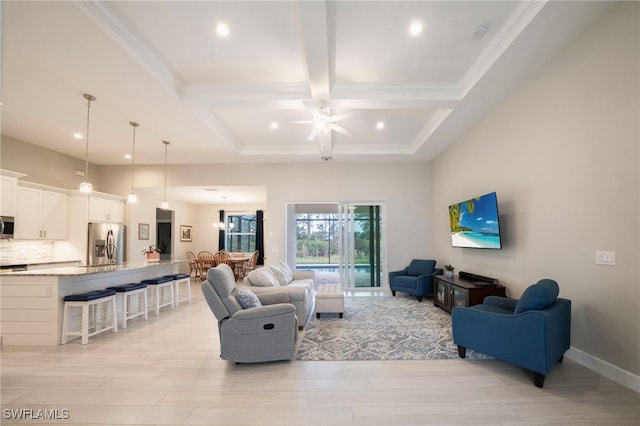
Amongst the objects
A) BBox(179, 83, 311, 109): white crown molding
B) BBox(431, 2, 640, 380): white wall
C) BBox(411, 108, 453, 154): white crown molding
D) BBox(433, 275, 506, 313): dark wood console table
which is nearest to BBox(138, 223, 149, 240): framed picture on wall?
BBox(179, 83, 311, 109): white crown molding

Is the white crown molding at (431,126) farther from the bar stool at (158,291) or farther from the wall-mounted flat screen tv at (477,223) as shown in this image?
the bar stool at (158,291)

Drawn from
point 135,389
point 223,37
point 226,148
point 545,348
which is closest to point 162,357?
point 135,389

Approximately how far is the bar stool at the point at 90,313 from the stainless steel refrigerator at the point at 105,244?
2.43 m

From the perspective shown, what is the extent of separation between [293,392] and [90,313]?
3.54 m

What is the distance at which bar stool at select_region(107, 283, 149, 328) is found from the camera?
452cm

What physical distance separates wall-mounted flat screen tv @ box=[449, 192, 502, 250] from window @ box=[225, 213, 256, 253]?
7.99 m

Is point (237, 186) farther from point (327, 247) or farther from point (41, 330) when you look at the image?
point (327, 247)

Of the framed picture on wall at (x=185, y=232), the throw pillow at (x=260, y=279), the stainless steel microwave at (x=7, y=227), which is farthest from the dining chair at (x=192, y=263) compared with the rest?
the throw pillow at (x=260, y=279)

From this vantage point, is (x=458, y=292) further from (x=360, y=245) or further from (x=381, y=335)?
(x=360, y=245)

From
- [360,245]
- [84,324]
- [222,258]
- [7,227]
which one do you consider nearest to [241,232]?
[222,258]

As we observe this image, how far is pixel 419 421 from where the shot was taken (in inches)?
87.0

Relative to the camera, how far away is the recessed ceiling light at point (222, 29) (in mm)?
2977

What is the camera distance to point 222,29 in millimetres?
3021

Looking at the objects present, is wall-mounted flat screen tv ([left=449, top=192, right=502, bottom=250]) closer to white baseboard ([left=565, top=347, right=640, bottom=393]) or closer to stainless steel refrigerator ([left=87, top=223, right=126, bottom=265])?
white baseboard ([left=565, top=347, right=640, bottom=393])
